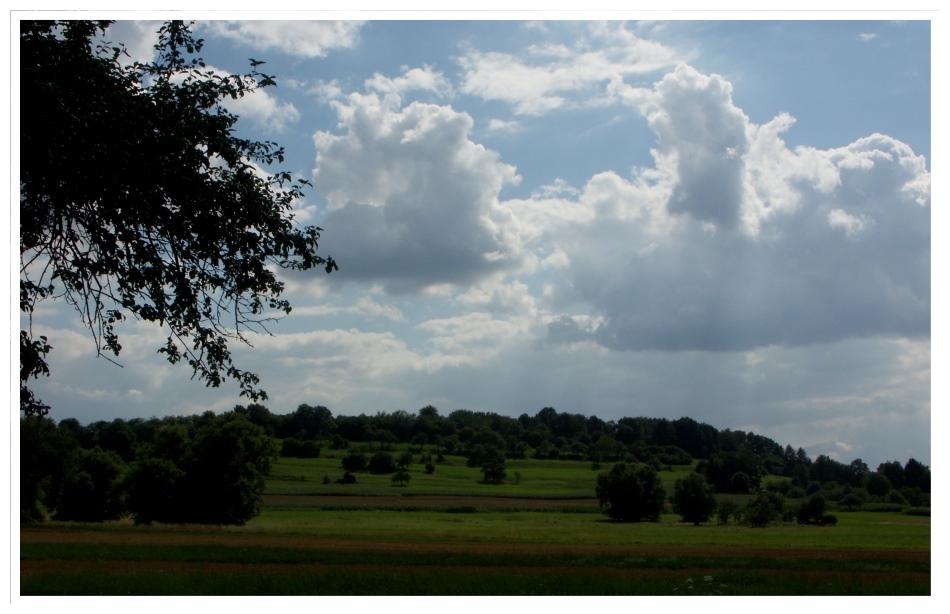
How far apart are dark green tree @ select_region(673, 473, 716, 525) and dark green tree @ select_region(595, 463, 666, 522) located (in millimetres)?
1634

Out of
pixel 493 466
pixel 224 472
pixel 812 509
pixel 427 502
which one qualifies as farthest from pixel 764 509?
pixel 224 472

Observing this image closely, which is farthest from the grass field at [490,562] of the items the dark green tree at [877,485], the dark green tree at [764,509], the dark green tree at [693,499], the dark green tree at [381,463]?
the dark green tree at [381,463]

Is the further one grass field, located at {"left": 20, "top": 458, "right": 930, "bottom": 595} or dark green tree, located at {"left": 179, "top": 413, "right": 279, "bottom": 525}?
dark green tree, located at {"left": 179, "top": 413, "right": 279, "bottom": 525}

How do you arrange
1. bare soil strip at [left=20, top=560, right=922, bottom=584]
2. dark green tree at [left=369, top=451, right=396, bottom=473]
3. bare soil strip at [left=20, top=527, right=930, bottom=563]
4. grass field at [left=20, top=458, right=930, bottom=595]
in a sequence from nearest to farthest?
grass field at [left=20, top=458, right=930, bottom=595] < bare soil strip at [left=20, top=560, right=922, bottom=584] < bare soil strip at [left=20, top=527, right=930, bottom=563] < dark green tree at [left=369, top=451, right=396, bottom=473]

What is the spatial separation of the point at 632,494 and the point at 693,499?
19.3ft

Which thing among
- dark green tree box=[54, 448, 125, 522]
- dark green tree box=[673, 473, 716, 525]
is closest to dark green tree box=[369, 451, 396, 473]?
dark green tree box=[54, 448, 125, 522]

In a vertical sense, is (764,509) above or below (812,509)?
below

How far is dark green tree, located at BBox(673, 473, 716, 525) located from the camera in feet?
131

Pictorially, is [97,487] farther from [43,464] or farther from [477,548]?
[477,548]

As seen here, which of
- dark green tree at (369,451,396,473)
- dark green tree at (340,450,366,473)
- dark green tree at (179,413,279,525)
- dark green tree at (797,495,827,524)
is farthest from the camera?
dark green tree at (369,451,396,473)

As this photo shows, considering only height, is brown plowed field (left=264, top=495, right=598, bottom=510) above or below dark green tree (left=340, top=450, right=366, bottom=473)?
below

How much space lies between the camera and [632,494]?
45844 mm

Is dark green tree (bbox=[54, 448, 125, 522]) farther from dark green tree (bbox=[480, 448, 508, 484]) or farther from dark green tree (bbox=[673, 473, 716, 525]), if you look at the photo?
dark green tree (bbox=[673, 473, 716, 525])
